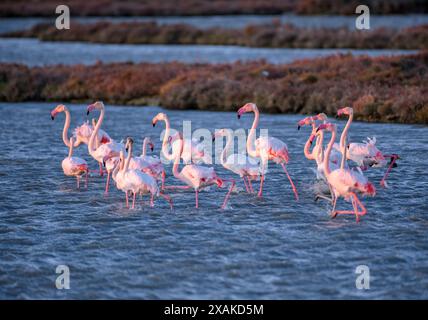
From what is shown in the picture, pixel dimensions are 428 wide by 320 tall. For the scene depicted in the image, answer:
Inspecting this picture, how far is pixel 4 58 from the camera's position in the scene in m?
40.7

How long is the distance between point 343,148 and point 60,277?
17.6ft

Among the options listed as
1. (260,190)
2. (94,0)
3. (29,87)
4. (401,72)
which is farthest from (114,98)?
(94,0)

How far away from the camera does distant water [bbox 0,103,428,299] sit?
8.88 meters

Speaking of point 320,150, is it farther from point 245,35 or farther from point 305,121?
point 245,35

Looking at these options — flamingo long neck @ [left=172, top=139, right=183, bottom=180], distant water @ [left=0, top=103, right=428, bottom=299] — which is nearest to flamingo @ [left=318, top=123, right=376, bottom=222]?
distant water @ [left=0, top=103, right=428, bottom=299]

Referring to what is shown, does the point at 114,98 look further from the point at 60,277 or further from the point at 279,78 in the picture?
the point at 60,277

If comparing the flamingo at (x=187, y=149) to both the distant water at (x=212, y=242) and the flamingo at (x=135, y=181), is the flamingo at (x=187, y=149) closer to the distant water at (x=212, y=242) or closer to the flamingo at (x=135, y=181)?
the distant water at (x=212, y=242)

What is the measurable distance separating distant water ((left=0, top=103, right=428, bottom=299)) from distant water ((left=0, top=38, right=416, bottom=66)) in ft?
72.5

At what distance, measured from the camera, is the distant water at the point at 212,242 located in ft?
29.1

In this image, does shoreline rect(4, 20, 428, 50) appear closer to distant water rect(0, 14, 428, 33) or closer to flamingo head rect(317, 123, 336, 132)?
distant water rect(0, 14, 428, 33)

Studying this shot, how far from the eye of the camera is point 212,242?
34.5 ft

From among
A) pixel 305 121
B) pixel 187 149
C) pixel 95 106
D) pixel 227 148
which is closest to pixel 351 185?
pixel 305 121

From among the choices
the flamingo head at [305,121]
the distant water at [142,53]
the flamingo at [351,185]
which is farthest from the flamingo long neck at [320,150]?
the distant water at [142,53]

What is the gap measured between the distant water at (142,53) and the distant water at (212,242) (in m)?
22.1
